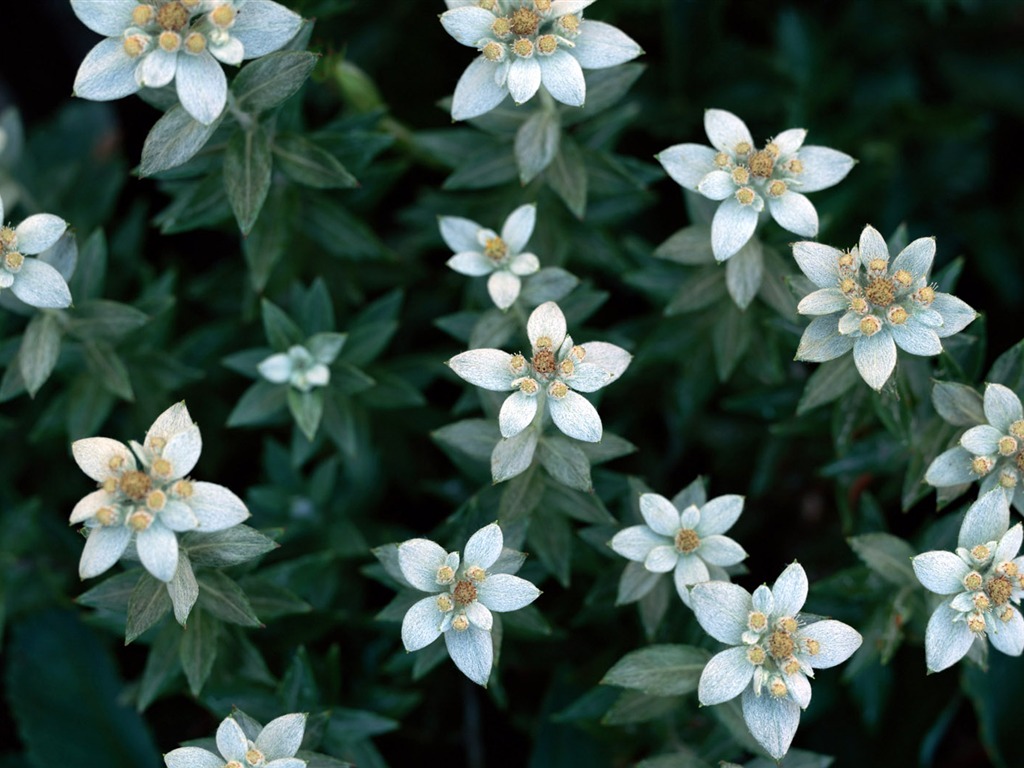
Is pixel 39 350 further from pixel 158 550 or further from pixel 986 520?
pixel 986 520

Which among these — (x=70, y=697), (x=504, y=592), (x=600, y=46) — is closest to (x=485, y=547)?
(x=504, y=592)

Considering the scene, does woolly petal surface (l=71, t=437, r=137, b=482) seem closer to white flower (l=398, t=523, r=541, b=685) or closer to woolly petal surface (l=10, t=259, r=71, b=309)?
woolly petal surface (l=10, t=259, r=71, b=309)

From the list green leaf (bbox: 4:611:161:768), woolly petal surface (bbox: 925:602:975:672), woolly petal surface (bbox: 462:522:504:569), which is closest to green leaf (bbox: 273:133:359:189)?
woolly petal surface (bbox: 462:522:504:569)

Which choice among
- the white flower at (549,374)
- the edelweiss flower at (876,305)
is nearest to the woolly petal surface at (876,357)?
the edelweiss flower at (876,305)

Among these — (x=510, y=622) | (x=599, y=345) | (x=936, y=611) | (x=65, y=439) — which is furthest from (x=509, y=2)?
(x=65, y=439)

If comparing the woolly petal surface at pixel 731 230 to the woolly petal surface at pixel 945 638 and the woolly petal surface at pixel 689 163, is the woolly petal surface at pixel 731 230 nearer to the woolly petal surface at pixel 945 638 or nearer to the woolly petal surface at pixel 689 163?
the woolly petal surface at pixel 689 163
